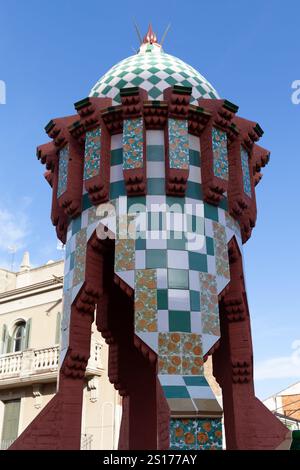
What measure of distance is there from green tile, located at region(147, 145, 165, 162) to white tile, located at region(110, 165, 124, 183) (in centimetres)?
54

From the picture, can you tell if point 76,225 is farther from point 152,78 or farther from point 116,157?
point 152,78

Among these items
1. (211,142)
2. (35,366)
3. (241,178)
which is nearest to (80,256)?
(211,142)

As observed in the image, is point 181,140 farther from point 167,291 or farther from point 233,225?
point 167,291

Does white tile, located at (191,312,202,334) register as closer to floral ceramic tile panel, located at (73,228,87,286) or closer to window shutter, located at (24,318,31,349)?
floral ceramic tile panel, located at (73,228,87,286)

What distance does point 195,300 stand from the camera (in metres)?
8.23

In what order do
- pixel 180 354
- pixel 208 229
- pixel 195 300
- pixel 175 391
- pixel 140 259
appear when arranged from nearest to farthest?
1. pixel 175 391
2. pixel 180 354
3. pixel 195 300
4. pixel 140 259
5. pixel 208 229

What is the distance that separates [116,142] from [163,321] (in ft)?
11.2

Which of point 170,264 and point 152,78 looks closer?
point 170,264

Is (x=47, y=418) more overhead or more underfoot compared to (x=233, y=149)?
more underfoot

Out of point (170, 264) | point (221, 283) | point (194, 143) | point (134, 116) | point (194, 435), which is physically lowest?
point (194, 435)

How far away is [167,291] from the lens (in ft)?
26.9

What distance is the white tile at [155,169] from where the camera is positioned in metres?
9.05

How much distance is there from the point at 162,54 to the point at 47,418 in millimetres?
7644
